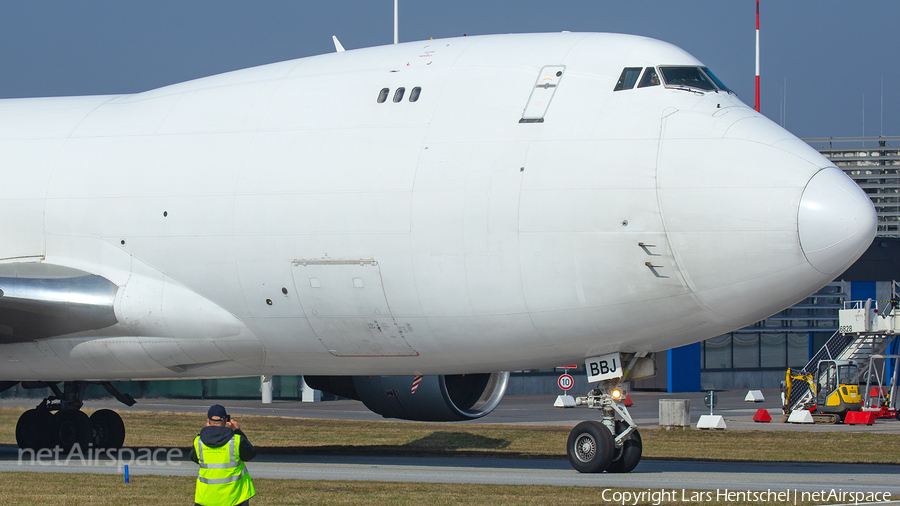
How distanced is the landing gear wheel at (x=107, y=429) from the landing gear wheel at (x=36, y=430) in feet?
2.51

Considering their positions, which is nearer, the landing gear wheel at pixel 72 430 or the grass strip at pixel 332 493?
the grass strip at pixel 332 493

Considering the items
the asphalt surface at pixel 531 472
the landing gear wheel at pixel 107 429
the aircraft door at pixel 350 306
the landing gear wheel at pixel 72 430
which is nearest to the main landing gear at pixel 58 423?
the landing gear wheel at pixel 72 430

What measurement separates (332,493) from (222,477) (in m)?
4.22

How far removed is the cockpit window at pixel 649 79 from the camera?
13892mm

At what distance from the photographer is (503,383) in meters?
18.3

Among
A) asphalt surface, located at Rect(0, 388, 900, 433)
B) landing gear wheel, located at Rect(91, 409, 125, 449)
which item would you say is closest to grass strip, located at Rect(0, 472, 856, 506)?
landing gear wheel, located at Rect(91, 409, 125, 449)

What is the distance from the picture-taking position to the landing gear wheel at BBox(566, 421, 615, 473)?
14.1 metres

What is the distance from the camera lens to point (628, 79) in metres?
14.0

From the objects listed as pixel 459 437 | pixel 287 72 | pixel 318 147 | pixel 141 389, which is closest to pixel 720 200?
pixel 318 147

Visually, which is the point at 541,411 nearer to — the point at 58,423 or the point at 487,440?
the point at 487,440

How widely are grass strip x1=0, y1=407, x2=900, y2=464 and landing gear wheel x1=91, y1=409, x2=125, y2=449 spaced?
4.78 feet

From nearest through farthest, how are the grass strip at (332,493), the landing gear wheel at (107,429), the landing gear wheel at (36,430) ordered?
the grass strip at (332,493), the landing gear wheel at (36,430), the landing gear wheel at (107,429)

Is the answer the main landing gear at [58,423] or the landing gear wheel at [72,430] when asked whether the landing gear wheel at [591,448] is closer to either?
the main landing gear at [58,423]

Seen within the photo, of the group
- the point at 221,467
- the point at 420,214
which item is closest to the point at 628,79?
the point at 420,214
